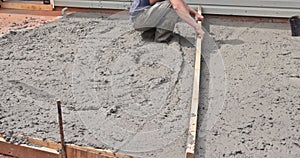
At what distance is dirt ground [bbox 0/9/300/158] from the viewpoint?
2.39 m

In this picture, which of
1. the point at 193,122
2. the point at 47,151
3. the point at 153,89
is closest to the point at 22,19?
the point at 153,89

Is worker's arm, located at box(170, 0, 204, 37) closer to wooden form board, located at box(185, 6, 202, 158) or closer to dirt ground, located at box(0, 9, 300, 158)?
dirt ground, located at box(0, 9, 300, 158)

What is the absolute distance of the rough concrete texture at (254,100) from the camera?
233cm

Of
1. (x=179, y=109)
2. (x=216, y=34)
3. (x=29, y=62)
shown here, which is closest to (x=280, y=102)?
(x=179, y=109)

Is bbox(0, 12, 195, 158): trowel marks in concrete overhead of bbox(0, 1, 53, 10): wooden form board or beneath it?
beneath

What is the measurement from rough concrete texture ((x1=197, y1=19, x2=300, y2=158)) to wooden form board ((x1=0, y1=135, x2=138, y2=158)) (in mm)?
661

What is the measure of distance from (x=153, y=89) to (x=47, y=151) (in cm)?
112

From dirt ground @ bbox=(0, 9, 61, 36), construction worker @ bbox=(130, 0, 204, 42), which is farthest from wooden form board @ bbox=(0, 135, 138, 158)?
dirt ground @ bbox=(0, 9, 61, 36)

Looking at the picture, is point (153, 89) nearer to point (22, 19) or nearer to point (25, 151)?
point (25, 151)

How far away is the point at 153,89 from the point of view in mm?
3033

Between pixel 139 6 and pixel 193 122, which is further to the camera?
pixel 139 6

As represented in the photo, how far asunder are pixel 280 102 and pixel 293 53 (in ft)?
3.70

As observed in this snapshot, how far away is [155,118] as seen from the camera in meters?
2.64

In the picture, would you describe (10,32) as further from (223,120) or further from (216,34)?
(223,120)
